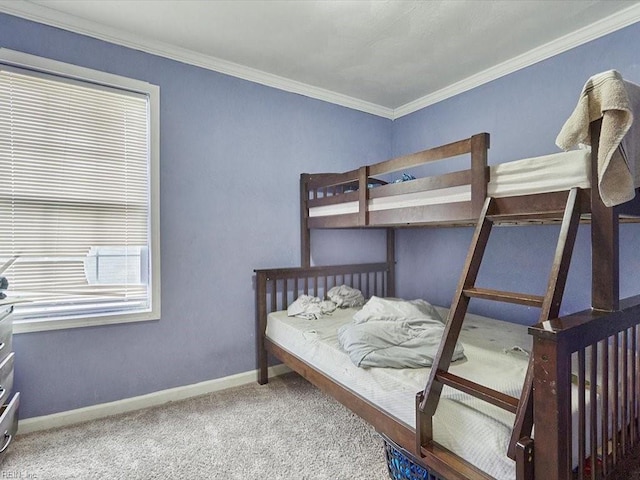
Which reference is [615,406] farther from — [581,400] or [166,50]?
[166,50]

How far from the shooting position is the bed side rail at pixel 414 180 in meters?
1.71

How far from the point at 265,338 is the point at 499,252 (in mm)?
2079

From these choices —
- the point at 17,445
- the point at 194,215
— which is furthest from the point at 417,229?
the point at 17,445

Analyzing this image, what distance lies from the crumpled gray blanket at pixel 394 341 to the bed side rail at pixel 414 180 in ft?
2.24

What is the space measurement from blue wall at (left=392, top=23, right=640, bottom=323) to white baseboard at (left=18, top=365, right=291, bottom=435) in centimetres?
192

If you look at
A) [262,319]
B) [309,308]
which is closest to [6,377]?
[262,319]

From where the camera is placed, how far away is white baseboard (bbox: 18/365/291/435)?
2109 mm

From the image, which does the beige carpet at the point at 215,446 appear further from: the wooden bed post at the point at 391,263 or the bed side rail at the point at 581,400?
the wooden bed post at the point at 391,263

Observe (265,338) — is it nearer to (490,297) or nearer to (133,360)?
(133,360)

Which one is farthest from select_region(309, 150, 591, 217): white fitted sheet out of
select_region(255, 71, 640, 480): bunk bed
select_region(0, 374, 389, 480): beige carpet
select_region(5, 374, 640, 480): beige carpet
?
select_region(0, 374, 389, 480): beige carpet

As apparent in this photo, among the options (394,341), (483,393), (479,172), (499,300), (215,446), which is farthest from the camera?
(215,446)

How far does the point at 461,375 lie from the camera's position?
61.1 inches

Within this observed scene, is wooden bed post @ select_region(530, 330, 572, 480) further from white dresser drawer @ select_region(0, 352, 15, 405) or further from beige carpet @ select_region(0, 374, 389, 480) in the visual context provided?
white dresser drawer @ select_region(0, 352, 15, 405)

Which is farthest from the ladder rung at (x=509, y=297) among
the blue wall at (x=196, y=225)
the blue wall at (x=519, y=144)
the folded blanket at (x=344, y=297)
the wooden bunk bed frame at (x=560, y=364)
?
the blue wall at (x=196, y=225)
